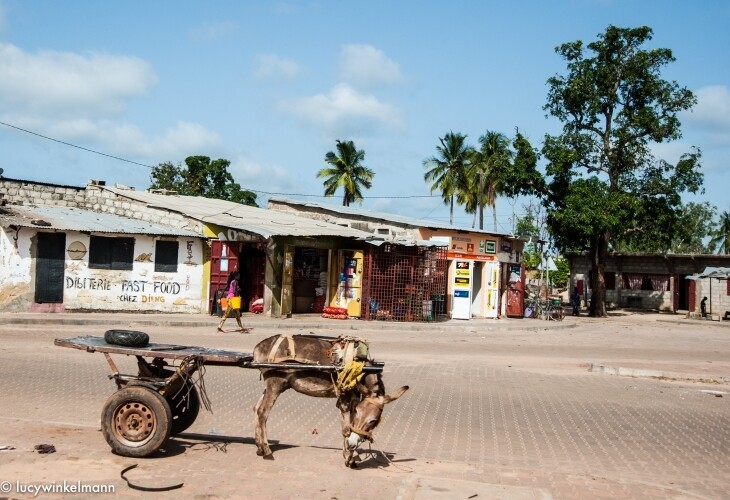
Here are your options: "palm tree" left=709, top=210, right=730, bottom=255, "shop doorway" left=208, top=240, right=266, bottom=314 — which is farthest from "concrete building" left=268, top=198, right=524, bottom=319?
"palm tree" left=709, top=210, right=730, bottom=255

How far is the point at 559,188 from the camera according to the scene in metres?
42.3

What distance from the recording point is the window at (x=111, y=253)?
25344 millimetres

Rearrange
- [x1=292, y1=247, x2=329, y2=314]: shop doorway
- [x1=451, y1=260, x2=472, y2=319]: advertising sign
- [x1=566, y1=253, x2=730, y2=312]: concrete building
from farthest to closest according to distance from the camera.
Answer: [x1=566, y1=253, x2=730, y2=312]: concrete building
[x1=451, y1=260, x2=472, y2=319]: advertising sign
[x1=292, y1=247, x2=329, y2=314]: shop doorway

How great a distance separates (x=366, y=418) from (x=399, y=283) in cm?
2167

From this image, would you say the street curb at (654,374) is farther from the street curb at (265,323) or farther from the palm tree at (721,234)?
the palm tree at (721,234)

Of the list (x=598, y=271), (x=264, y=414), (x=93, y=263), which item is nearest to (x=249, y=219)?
(x=93, y=263)

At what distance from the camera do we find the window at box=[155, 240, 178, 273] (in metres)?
26.2

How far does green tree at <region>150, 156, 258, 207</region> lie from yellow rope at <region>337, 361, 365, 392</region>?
54.8m

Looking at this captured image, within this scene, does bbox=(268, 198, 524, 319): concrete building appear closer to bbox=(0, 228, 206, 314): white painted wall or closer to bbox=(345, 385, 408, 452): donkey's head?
bbox=(0, 228, 206, 314): white painted wall

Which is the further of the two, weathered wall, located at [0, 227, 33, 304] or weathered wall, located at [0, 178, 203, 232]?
weathered wall, located at [0, 178, 203, 232]

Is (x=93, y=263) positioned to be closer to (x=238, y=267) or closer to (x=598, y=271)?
(x=238, y=267)

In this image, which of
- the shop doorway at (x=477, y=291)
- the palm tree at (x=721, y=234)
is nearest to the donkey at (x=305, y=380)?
the shop doorway at (x=477, y=291)

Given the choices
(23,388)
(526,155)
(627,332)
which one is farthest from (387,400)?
(526,155)

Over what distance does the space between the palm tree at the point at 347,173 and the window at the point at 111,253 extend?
36.1m
